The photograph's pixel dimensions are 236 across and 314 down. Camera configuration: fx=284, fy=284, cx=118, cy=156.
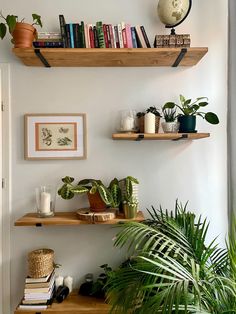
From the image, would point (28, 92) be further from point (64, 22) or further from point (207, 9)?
point (207, 9)

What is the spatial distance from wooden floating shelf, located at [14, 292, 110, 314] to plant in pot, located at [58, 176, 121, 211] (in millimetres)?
599

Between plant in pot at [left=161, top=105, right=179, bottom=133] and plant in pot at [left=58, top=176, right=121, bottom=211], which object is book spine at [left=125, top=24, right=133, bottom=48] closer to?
plant in pot at [left=161, top=105, right=179, bottom=133]

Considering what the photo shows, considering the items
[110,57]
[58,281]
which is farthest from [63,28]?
[58,281]

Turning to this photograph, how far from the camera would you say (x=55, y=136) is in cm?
201

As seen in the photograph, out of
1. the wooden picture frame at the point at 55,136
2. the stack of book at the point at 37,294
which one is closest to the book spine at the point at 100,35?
the wooden picture frame at the point at 55,136

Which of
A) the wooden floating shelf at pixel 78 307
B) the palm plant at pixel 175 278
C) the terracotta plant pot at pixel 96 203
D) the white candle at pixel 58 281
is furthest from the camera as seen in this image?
the white candle at pixel 58 281

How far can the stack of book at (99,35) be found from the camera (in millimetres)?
1866

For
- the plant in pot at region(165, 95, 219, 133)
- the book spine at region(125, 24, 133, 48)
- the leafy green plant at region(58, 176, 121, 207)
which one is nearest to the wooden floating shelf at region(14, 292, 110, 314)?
the leafy green plant at region(58, 176, 121, 207)

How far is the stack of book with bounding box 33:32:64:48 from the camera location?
1.81m

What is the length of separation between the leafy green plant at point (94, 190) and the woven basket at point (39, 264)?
41 centimetres

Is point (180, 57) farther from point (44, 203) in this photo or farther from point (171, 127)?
point (44, 203)

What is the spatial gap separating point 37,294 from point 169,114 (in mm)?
1448

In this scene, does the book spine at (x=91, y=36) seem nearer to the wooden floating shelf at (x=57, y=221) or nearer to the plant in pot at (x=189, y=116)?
the plant in pot at (x=189, y=116)

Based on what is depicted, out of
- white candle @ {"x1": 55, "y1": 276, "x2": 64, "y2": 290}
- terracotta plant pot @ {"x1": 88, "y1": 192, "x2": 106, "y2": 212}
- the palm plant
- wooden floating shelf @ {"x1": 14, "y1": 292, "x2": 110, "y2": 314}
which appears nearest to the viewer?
the palm plant
